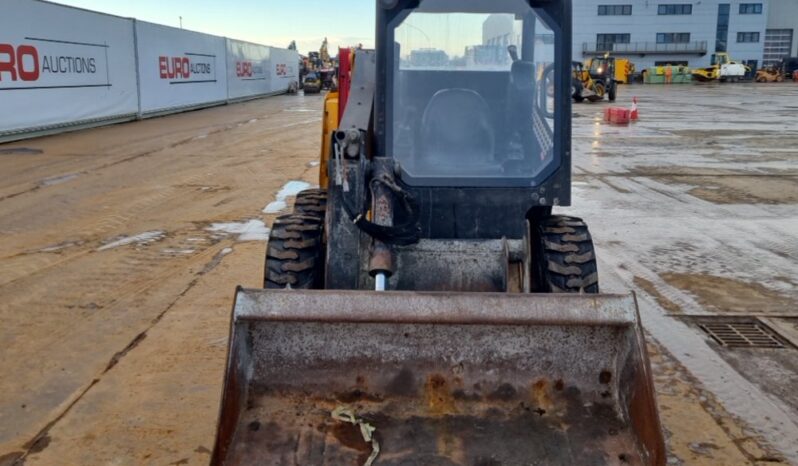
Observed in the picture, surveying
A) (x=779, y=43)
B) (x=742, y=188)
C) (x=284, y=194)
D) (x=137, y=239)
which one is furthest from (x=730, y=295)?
(x=779, y=43)

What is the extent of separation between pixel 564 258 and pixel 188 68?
2677cm

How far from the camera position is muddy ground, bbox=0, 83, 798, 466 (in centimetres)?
419

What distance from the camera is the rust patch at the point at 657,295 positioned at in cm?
623

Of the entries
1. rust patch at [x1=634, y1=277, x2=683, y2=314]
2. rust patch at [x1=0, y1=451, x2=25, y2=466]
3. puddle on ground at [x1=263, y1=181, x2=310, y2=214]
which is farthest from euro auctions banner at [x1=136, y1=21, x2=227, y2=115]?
rust patch at [x1=0, y1=451, x2=25, y2=466]

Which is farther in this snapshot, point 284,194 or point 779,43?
point 779,43

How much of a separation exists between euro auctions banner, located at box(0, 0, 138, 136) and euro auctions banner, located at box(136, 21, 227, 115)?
1.15m

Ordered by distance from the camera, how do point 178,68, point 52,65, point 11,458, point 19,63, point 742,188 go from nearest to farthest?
point 11,458, point 742,188, point 19,63, point 52,65, point 178,68

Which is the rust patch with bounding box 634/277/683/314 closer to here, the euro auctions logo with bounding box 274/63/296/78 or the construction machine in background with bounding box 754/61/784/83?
the euro auctions logo with bounding box 274/63/296/78

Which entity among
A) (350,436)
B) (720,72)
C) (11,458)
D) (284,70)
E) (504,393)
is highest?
(720,72)

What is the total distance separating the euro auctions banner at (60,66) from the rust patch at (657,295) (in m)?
14.7

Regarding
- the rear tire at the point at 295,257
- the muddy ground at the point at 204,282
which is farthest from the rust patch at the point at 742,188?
the rear tire at the point at 295,257

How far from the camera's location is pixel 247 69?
37.3m

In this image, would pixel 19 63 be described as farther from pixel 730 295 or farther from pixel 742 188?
pixel 730 295

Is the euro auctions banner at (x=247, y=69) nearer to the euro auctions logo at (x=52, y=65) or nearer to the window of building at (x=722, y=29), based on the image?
the euro auctions logo at (x=52, y=65)
